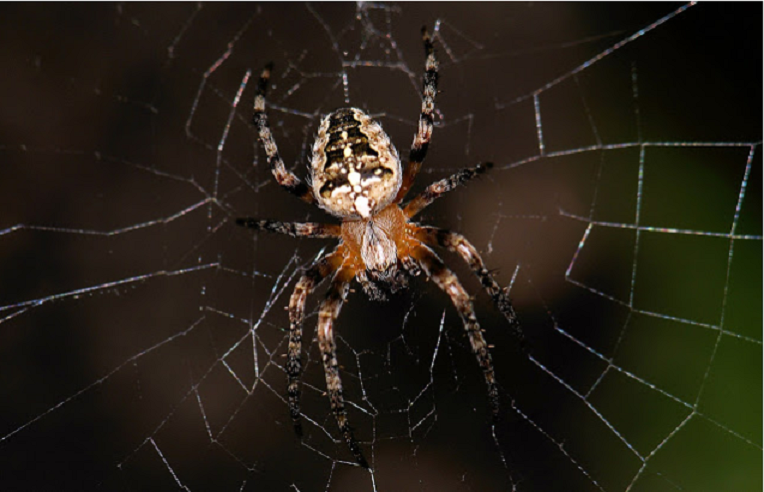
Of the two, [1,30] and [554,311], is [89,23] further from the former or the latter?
[554,311]

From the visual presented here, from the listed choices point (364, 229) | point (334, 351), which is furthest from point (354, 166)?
point (334, 351)

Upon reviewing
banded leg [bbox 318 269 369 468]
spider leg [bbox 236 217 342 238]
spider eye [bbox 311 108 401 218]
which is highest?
spider eye [bbox 311 108 401 218]

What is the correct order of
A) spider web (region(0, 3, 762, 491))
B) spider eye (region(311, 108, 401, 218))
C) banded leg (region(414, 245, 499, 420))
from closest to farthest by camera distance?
banded leg (region(414, 245, 499, 420))
spider eye (region(311, 108, 401, 218))
spider web (region(0, 3, 762, 491))

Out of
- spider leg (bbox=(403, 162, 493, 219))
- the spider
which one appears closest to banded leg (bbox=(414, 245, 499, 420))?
the spider

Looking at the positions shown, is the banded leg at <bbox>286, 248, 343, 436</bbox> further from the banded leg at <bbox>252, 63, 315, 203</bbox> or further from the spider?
the banded leg at <bbox>252, 63, 315, 203</bbox>

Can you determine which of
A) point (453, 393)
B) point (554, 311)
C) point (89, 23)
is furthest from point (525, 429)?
point (89, 23)

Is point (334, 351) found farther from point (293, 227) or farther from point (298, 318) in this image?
point (293, 227)
